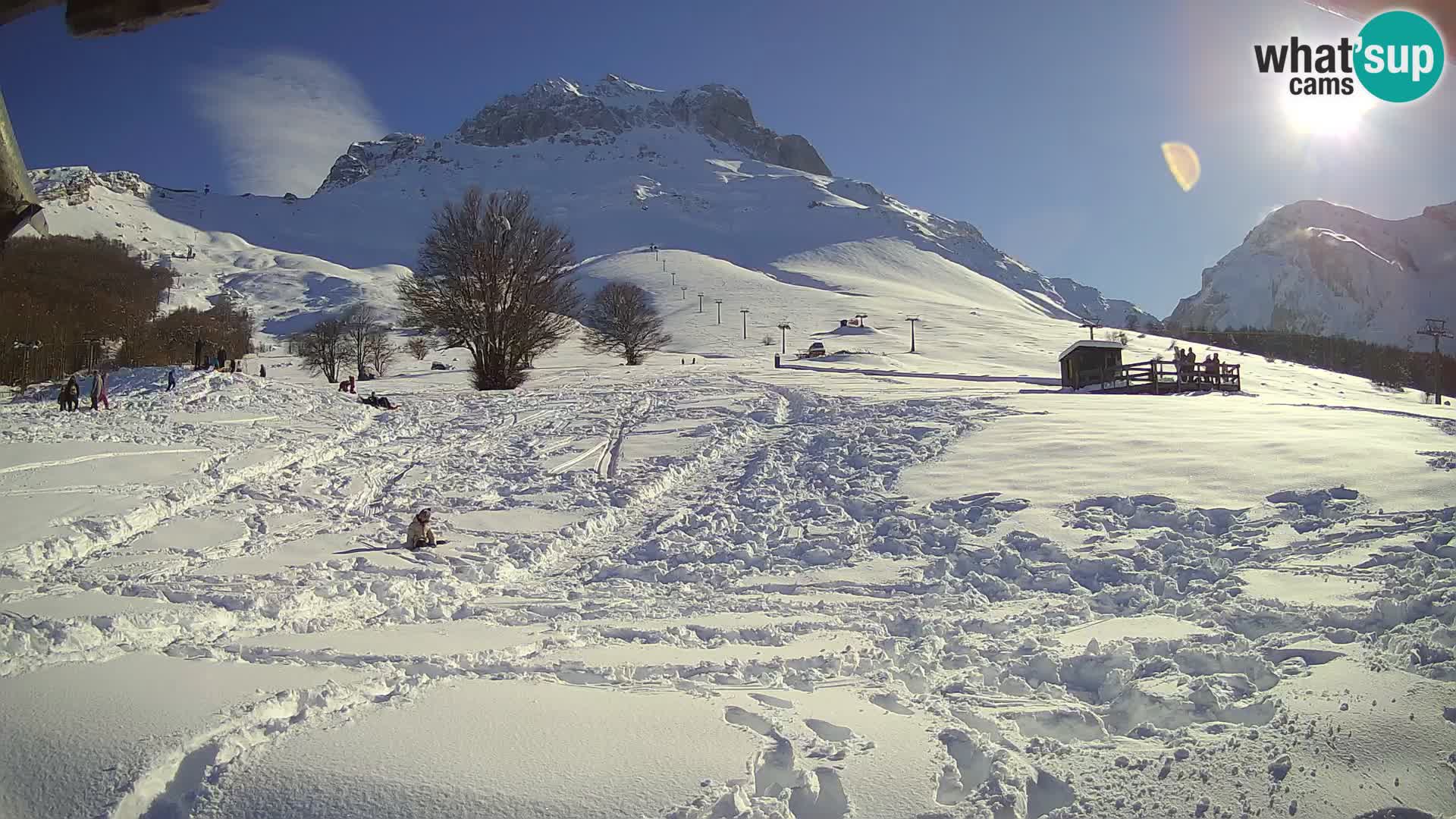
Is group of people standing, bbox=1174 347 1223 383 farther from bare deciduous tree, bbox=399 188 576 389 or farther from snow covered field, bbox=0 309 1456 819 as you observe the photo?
bare deciduous tree, bbox=399 188 576 389

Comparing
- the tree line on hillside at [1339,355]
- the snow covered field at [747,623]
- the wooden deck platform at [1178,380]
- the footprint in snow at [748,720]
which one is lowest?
the footprint in snow at [748,720]

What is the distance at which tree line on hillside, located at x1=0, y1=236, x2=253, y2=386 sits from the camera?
32781 mm

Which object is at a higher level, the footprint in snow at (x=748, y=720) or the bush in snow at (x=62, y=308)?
the bush in snow at (x=62, y=308)

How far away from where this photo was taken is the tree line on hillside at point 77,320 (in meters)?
32.8

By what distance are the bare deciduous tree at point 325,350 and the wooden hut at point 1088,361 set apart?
50816 millimetres

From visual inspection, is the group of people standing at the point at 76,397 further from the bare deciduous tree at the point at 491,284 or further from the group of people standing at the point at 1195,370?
the group of people standing at the point at 1195,370

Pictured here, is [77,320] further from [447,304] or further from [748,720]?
[748,720]

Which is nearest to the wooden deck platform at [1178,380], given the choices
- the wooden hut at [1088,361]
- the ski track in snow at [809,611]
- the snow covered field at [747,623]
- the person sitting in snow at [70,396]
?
the wooden hut at [1088,361]

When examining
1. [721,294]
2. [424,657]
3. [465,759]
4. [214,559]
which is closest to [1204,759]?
[465,759]

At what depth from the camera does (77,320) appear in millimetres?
42719

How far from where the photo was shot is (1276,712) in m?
4.02

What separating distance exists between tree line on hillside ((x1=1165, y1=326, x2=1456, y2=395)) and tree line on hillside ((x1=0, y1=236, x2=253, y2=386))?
92.6 metres

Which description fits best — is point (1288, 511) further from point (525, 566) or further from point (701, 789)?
point (525, 566)

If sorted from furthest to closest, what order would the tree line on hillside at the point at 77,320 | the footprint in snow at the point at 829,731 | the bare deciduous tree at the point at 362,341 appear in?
the bare deciduous tree at the point at 362,341 < the tree line on hillside at the point at 77,320 < the footprint in snow at the point at 829,731
